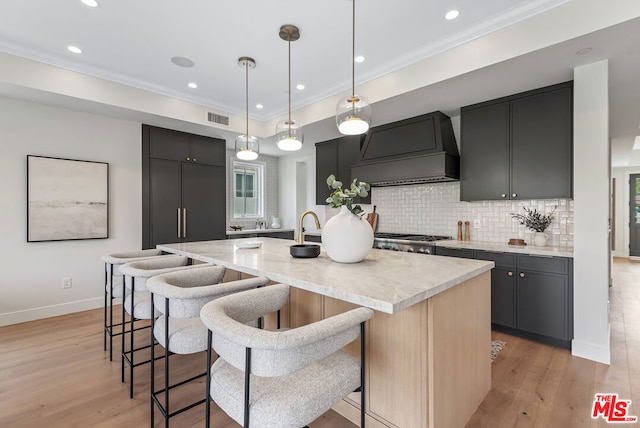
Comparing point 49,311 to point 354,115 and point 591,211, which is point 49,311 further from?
point 591,211

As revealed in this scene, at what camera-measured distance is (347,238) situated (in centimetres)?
189

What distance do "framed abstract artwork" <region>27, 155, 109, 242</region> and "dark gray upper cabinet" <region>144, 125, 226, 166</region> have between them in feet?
2.39

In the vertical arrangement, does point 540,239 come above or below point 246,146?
below

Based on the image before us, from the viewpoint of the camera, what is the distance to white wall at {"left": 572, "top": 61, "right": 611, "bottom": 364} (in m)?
2.48

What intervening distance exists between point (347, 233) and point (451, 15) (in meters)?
2.04

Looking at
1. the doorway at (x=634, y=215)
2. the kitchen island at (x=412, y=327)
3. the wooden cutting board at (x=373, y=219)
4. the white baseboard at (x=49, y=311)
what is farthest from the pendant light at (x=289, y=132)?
the doorway at (x=634, y=215)

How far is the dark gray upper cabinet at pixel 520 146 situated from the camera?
9.52ft

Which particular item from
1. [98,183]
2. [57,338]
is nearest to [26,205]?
[98,183]

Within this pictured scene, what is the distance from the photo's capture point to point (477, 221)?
3.80 m

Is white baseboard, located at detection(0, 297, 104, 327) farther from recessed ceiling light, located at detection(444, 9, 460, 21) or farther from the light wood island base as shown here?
recessed ceiling light, located at detection(444, 9, 460, 21)

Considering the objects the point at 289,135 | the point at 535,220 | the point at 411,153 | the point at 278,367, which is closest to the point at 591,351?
the point at 535,220

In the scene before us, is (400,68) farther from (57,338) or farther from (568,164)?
(57,338)

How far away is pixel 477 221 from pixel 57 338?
4822 millimetres

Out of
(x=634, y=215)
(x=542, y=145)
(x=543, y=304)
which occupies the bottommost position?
(x=543, y=304)
